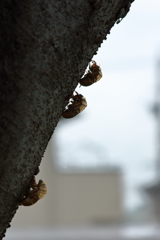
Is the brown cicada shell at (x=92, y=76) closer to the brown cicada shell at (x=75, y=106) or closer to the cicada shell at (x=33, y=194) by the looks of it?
the brown cicada shell at (x=75, y=106)

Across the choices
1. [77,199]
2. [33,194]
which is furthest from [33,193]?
[77,199]

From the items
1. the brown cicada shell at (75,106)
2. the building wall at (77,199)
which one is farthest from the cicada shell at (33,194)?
the building wall at (77,199)

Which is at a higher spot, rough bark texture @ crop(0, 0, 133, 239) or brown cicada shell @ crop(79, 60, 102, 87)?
brown cicada shell @ crop(79, 60, 102, 87)

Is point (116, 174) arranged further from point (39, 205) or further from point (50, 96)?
point (50, 96)

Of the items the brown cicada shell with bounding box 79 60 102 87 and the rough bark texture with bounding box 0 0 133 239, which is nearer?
the rough bark texture with bounding box 0 0 133 239

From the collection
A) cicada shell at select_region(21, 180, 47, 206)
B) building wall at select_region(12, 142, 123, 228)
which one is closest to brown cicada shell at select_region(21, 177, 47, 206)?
cicada shell at select_region(21, 180, 47, 206)

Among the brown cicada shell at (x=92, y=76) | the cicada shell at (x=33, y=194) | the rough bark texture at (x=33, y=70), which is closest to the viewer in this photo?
the rough bark texture at (x=33, y=70)

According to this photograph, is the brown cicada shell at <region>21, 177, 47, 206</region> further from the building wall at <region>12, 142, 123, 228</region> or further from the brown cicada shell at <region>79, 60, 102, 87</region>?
the building wall at <region>12, 142, 123, 228</region>
